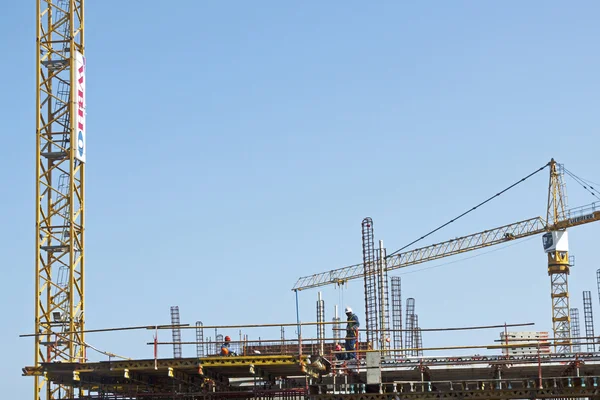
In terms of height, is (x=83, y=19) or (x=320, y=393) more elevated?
(x=83, y=19)

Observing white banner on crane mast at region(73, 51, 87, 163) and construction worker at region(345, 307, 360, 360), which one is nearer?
construction worker at region(345, 307, 360, 360)

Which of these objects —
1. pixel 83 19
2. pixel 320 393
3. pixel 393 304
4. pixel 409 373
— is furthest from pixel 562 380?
pixel 393 304

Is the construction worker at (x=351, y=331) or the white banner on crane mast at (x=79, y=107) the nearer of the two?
the construction worker at (x=351, y=331)

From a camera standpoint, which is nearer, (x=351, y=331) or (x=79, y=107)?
(x=351, y=331)

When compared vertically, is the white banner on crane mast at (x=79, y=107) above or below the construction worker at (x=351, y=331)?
above

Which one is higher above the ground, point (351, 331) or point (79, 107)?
point (79, 107)

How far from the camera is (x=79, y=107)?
57625mm

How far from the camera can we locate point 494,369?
38.1 metres

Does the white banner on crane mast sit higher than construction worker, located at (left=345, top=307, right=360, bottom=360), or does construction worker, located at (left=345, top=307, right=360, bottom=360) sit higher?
the white banner on crane mast

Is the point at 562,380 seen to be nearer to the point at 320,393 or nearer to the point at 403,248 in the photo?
the point at 320,393

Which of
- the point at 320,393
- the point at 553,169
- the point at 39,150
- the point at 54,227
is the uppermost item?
the point at 553,169

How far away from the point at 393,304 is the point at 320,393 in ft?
142

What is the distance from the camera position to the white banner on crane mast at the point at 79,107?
188 feet

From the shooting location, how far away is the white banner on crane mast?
57344 millimetres
